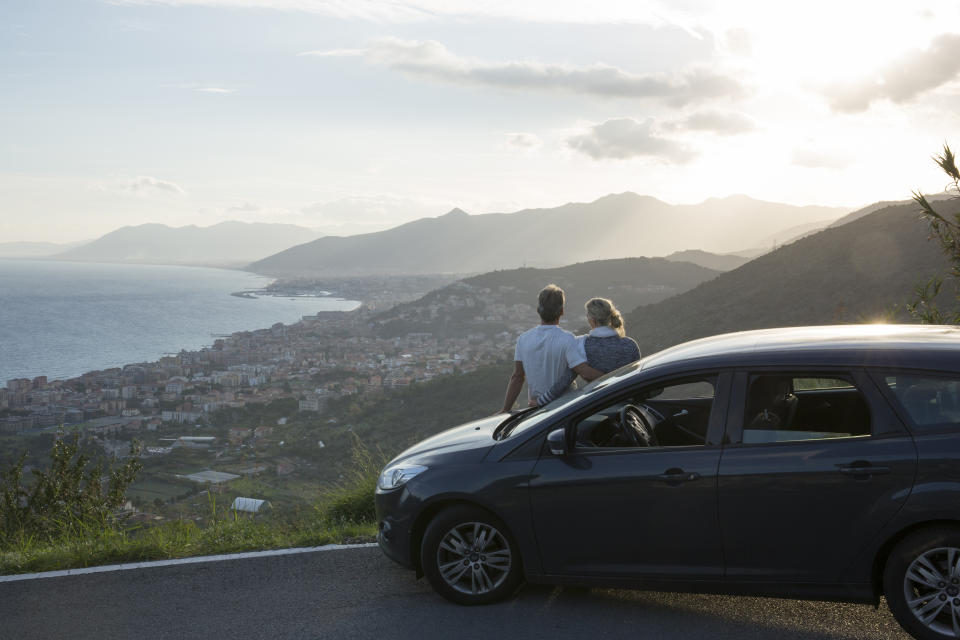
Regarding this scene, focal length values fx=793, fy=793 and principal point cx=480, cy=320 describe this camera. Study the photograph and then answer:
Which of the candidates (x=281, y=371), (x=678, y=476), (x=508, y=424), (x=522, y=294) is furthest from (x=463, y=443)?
(x=522, y=294)

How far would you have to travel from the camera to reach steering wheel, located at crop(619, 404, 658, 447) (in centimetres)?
445

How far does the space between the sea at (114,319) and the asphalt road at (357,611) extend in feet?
201

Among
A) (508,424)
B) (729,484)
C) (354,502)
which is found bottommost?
(354,502)

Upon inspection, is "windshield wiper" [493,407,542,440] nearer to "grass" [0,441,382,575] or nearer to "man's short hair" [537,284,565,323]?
"man's short hair" [537,284,565,323]

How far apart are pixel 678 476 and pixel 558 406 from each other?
2.87ft

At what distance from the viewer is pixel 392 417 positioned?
3356 cm

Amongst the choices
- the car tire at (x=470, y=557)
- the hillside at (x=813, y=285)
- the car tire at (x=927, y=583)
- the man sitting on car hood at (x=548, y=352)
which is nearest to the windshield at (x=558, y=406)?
the car tire at (x=470, y=557)

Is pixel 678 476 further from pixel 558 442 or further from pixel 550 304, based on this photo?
pixel 550 304

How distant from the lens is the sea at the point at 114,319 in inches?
2862

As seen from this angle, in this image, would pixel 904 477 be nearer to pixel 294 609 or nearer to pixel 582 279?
pixel 294 609

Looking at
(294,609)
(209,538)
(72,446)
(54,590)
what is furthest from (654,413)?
(72,446)

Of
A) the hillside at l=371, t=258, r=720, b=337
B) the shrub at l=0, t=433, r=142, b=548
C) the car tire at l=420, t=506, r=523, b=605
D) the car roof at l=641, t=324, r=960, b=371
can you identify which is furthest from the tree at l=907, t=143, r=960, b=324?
the hillside at l=371, t=258, r=720, b=337

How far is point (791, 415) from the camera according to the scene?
14.1ft

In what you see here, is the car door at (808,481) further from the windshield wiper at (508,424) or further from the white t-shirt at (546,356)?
the white t-shirt at (546,356)
